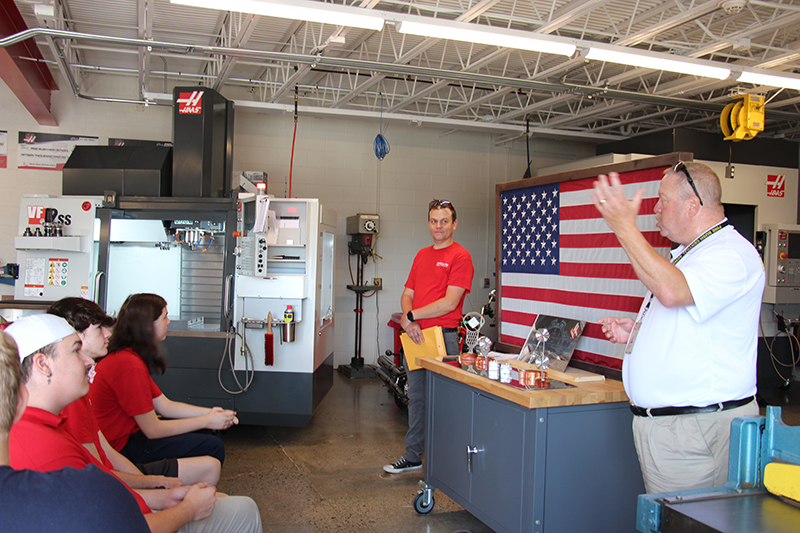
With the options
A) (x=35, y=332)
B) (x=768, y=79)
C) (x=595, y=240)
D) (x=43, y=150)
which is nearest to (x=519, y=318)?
(x=595, y=240)

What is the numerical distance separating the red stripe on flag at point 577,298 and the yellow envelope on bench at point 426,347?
482mm

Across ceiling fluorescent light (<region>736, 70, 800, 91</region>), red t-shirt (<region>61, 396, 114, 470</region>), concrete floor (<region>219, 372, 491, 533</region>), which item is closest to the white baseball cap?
red t-shirt (<region>61, 396, 114, 470</region>)

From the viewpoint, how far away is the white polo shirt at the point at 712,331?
1.75m

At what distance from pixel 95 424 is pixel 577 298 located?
2299mm

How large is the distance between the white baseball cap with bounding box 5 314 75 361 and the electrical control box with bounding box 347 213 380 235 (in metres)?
5.49

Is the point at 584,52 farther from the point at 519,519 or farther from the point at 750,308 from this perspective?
the point at 519,519

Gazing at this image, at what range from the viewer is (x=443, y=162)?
25.1 ft

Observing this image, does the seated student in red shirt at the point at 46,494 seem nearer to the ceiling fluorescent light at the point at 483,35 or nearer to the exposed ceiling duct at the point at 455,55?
the exposed ceiling duct at the point at 455,55

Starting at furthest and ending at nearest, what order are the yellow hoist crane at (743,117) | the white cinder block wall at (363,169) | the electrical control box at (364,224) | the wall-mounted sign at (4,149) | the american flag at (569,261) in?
the electrical control box at (364,224)
the white cinder block wall at (363,169)
the wall-mounted sign at (4,149)
the yellow hoist crane at (743,117)
the american flag at (569,261)

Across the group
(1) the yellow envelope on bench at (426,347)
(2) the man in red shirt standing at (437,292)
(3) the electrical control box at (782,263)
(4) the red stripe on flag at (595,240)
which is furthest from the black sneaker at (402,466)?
(3) the electrical control box at (782,263)

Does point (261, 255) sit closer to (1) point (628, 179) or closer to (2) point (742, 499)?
(1) point (628, 179)

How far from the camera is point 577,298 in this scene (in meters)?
3.02

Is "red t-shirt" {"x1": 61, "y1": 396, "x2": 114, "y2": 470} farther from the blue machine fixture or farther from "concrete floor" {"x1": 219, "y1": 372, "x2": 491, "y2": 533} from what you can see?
the blue machine fixture

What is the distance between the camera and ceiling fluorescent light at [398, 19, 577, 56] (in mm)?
3875
